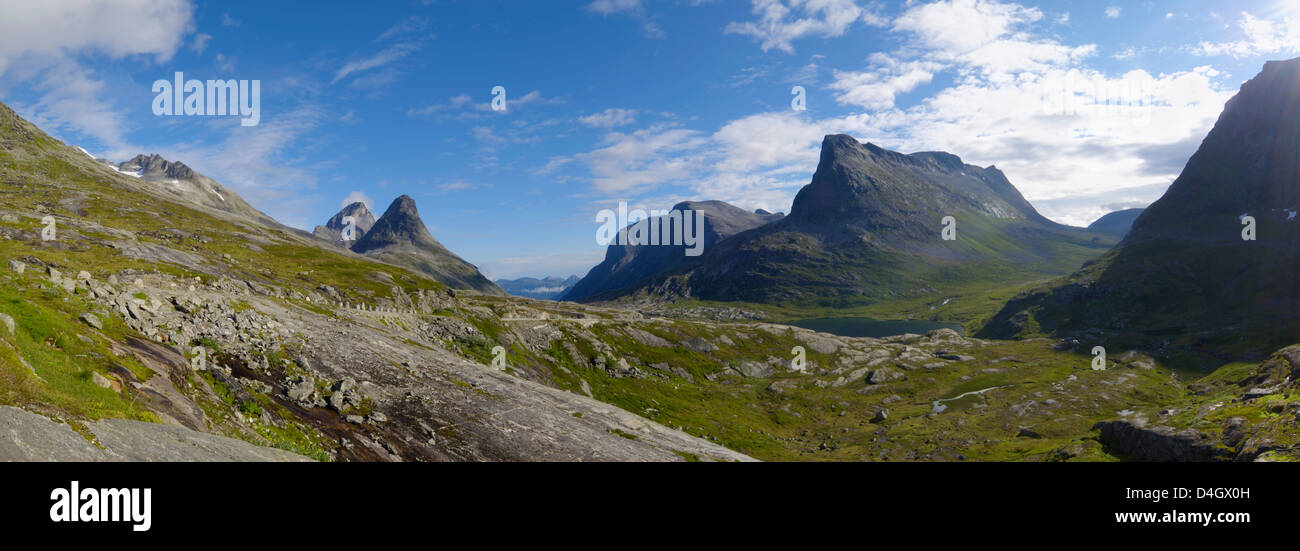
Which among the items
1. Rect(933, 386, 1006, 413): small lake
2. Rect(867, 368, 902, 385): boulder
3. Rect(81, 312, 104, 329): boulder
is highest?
Rect(81, 312, 104, 329): boulder

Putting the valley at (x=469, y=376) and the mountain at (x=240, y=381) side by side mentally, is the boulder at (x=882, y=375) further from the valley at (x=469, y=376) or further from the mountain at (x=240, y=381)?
the mountain at (x=240, y=381)

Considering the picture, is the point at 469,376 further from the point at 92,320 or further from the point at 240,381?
the point at 92,320

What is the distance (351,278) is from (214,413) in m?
98.8

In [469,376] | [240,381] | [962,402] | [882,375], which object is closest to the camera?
[240,381]

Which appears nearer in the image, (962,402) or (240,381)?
(240,381)

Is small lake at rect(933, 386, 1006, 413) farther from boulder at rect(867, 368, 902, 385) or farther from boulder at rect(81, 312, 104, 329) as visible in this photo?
boulder at rect(81, 312, 104, 329)

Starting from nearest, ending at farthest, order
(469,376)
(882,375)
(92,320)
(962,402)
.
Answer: (92,320) → (469,376) → (962,402) → (882,375)

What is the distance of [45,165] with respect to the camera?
197875mm

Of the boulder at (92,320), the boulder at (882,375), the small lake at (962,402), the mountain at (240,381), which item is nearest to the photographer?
the mountain at (240,381)

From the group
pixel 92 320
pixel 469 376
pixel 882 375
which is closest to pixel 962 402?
pixel 882 375

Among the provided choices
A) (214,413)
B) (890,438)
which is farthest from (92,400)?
(890,438)

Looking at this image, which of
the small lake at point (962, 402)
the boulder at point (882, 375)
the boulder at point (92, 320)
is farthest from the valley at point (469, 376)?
the boulder at point (882, 375)

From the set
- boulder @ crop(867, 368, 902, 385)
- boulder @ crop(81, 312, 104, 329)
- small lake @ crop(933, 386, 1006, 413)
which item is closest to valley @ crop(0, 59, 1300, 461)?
boulder @ crop(81, 312, 104, 329)
